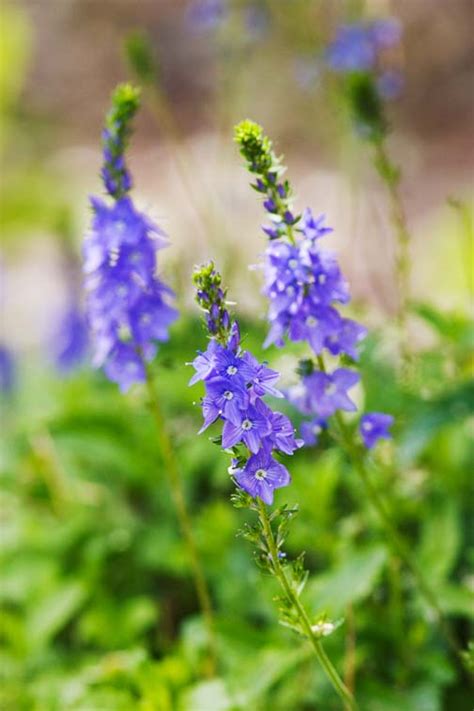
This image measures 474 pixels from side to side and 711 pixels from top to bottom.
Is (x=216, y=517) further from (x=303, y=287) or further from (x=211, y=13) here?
(x=211, y=13)

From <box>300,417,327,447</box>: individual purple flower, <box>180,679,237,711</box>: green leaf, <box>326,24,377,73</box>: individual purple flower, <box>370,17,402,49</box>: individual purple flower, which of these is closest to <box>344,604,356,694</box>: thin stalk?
<box>180,679,237,711</box>: green leaf

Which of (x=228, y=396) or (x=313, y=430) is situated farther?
(x=313, y=430)

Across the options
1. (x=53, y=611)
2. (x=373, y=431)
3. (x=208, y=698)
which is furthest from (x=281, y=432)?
(x=53, y=611)

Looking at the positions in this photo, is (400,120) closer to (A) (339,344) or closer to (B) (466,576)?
(B) (466,576)

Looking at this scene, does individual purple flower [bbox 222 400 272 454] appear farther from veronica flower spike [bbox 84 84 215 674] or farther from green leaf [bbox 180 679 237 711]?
green leaf [bbox 180 679 237 711]

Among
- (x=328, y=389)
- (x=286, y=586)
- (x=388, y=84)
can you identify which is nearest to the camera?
(x=286, y=586)

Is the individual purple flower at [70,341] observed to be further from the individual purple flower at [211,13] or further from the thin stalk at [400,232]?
the thin stalk at [400,232]
